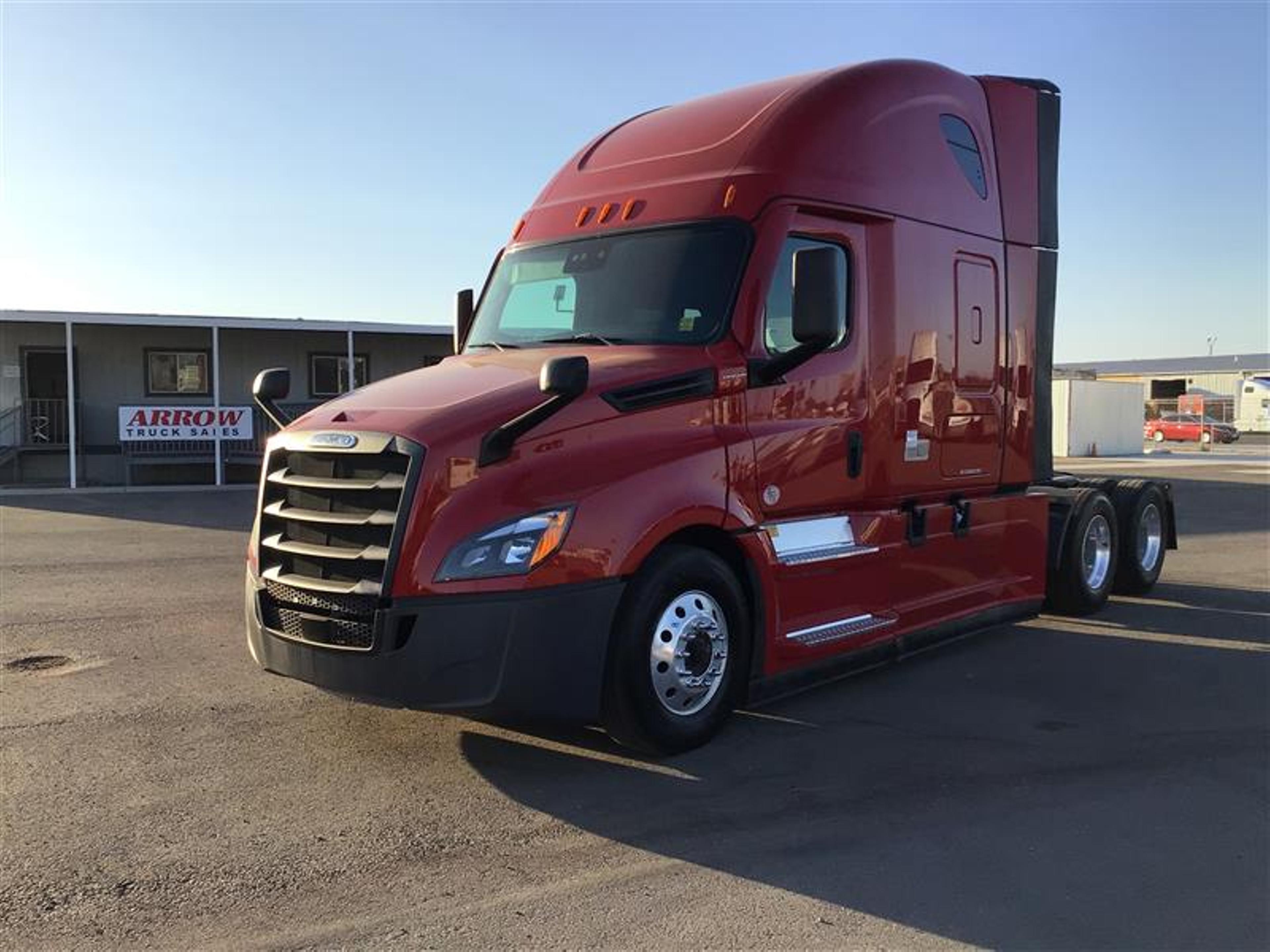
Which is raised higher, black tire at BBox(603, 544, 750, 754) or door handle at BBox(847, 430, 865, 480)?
door handle at BBox(847, 430, 865, 480)

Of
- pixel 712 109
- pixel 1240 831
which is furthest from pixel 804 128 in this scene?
pixel 1240 831

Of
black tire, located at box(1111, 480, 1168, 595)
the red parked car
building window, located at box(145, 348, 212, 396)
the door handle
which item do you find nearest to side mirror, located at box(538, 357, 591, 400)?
the door handle

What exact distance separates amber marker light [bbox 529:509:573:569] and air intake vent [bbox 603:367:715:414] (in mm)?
598

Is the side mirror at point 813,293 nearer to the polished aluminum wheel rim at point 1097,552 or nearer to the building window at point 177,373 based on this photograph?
the polished aluminum wheel rim at point 1097,552

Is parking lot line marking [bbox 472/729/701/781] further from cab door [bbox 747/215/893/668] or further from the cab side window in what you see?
the cab side window

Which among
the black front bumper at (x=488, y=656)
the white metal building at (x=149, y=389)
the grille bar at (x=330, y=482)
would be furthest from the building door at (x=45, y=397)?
the black front bumper at (x=488, y=656)

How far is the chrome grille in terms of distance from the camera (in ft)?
14.4

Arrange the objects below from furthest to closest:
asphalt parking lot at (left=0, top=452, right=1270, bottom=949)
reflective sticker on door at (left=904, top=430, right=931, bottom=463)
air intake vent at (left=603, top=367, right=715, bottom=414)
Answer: reflective sticker on door at (left=904, top=430, right=931, bottom=463), air intake vent at (left=603, top=367, right=715, bottom=414), asphalt parking lot at (left=0, top=452, right=1270, bottom=949)

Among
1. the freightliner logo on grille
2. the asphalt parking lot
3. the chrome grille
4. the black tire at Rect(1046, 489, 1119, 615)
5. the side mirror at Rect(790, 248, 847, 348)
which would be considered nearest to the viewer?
the asphalt parking lot

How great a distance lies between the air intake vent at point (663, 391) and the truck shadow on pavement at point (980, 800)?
5.56ft

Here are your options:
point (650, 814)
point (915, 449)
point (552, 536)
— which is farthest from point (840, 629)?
point (552, 536)

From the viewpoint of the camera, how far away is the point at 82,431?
2386cm

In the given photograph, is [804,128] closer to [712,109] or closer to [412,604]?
[712,109]

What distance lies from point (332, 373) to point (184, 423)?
461 centimetres
